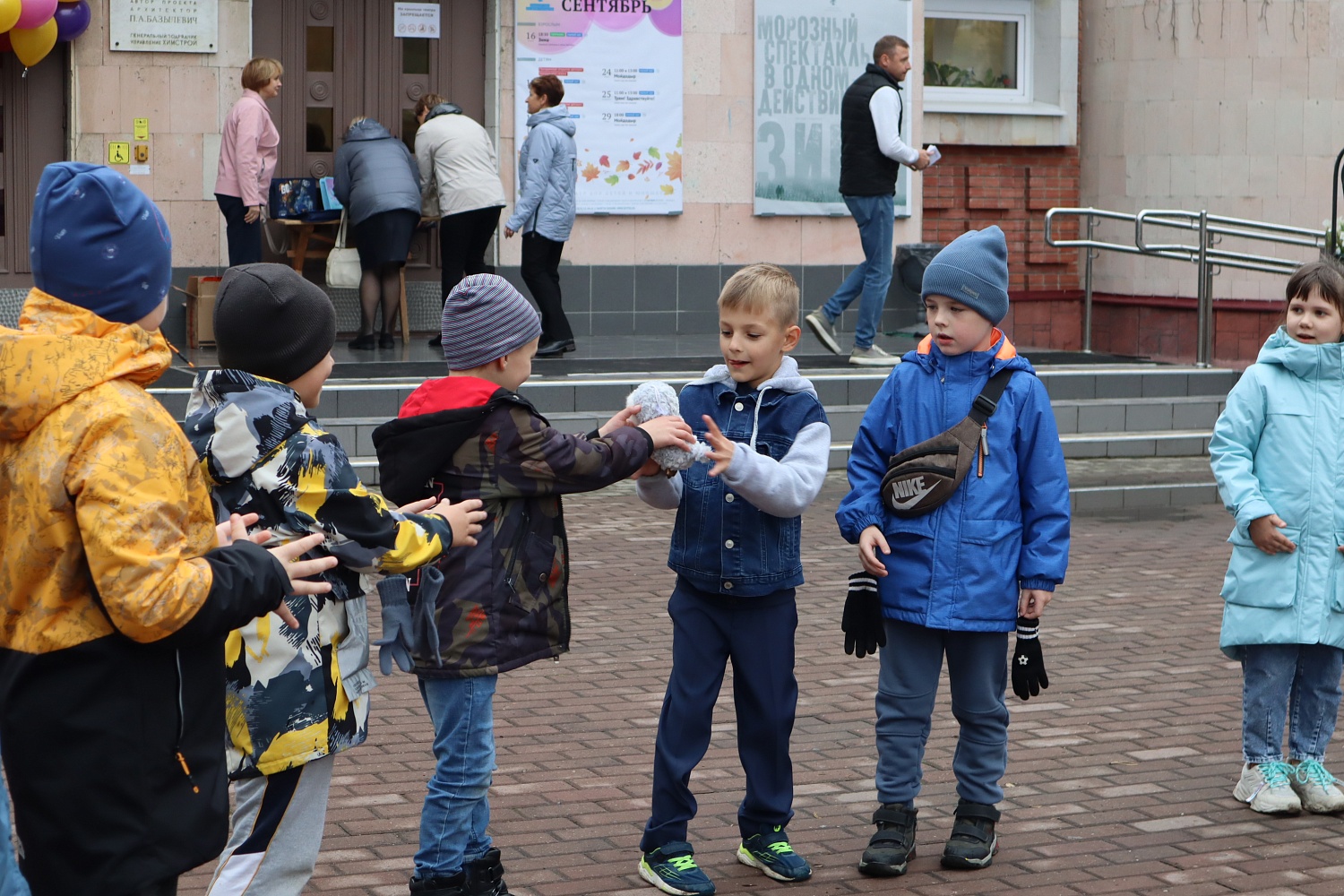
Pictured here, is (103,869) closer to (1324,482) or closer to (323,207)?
(1324,482)

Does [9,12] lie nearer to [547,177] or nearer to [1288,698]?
[547,177]

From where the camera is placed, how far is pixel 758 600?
421cm

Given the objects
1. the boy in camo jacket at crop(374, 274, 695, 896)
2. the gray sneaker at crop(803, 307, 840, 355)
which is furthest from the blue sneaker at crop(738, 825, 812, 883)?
the gray sneaker at crop(803, 307, 840, 355)

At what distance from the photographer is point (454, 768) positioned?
12.4ft

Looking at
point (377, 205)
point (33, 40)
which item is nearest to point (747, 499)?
point (377, 205)

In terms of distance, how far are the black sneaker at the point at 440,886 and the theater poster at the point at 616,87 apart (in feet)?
35.7

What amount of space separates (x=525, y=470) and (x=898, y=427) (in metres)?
1.19

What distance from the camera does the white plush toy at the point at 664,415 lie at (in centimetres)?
394

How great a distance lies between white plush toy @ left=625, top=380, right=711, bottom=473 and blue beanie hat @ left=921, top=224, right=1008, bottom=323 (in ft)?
2.78

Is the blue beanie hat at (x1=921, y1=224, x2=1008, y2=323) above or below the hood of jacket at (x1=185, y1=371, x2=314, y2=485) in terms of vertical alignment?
above

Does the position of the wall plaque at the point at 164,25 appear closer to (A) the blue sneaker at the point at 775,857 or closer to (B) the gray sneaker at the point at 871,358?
(B) the gray sneaker at the point at 871,358

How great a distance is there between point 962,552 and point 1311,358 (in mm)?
1409

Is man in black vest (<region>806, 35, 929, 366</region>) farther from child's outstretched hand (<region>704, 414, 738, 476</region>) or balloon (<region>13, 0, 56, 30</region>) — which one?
child's outstretched hand (<region>704, 414, 738, 476</region>)

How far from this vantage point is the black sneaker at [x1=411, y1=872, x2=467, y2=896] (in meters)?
3.82
